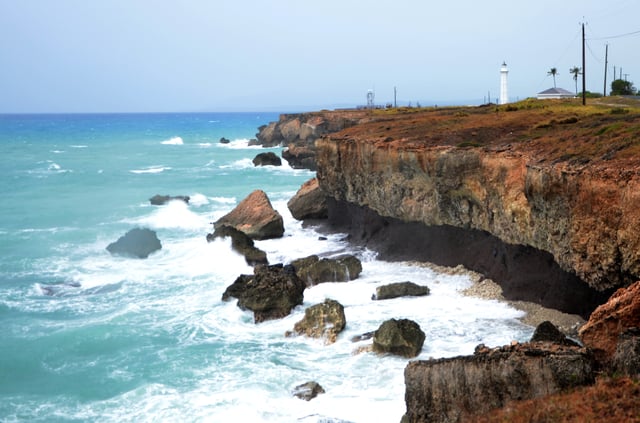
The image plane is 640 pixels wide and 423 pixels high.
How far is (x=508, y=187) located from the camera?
94.1 ft

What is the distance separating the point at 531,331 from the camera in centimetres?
2323

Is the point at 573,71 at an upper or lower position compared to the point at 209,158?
upper

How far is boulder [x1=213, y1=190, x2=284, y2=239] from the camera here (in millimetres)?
42000

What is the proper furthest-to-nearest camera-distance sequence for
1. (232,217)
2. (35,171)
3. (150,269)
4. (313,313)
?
(35,171) → (232,217) → (150,269) → (313,313)

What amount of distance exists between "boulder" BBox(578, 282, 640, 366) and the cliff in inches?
181

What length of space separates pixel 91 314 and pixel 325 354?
11.2 metres

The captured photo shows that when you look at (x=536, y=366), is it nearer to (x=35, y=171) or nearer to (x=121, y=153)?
(x=35, y=171)

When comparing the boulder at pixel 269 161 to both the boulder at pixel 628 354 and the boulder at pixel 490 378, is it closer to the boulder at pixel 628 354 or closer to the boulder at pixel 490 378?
the boulder at pixel 490 378

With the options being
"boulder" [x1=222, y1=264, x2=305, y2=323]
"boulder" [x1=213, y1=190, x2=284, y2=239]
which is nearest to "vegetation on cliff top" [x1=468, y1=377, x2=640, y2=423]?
"boulder" [x1=222, y1=264, x2=305, y2=323]

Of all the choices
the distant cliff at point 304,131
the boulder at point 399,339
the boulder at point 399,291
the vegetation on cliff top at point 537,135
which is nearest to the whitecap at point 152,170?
the distant cliff at point 304,131

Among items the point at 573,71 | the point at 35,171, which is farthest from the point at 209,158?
the point at 573,71

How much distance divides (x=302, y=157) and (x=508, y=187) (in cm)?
5594

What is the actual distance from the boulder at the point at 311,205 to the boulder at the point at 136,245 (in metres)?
10.6

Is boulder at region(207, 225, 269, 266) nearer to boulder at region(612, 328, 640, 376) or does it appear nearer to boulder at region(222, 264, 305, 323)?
boulder at region(222, 264, 305, 323)
